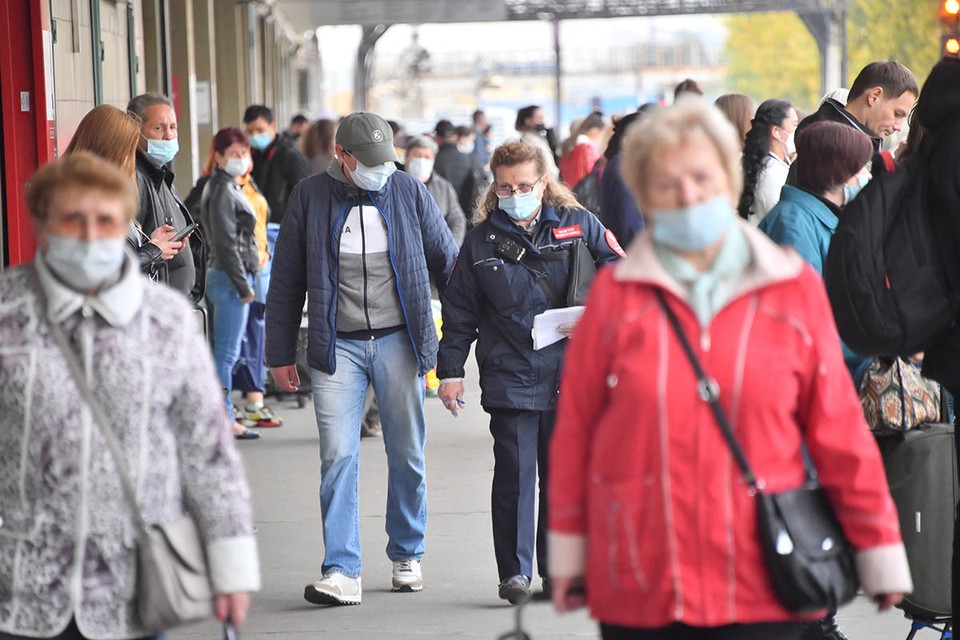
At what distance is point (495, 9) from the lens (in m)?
27.5

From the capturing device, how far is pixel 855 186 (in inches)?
218

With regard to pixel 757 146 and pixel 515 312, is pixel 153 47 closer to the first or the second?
pixel 757 146

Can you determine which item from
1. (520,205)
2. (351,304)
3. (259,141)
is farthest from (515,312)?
(259,141)

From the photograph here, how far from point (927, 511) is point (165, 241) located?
302 centimetres

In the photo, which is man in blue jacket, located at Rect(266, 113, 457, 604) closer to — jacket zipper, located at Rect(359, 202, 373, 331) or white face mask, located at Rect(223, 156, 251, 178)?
jacket zipper, located at Rect(359, 202, 373, 331)

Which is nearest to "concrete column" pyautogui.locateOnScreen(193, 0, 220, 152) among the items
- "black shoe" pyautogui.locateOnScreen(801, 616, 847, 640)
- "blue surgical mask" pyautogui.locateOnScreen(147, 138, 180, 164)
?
"blue surgical mask" pyautogui.locateOnScreen(147, 138, 180, 164)

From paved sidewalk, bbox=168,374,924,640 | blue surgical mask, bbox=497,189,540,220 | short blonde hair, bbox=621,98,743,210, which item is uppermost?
short blonde hair, bbox=621,98,743,210

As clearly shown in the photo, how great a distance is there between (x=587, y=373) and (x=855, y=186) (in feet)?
9.34

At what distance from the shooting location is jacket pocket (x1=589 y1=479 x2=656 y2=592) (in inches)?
115

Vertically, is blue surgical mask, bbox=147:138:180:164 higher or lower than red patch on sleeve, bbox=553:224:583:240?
higher

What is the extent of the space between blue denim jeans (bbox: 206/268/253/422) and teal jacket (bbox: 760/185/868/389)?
4.70 metres

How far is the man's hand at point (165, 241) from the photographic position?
5.88 meters

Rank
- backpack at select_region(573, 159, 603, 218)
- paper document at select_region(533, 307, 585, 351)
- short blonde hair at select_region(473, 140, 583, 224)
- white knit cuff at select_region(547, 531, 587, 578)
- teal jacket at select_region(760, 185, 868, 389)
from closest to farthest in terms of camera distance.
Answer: white knit cuff at select_region(547, 531, 587, 578), teal jacket at select_region(760, 185, 868, 389), paper document at select_region(533, 307, 585, 351), short blonde hair at select_region(473, 140, 583, 224), backpack at select_region(573, 159, 603, 218)

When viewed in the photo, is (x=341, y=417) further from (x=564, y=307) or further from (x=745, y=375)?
(x=745, y=375)
